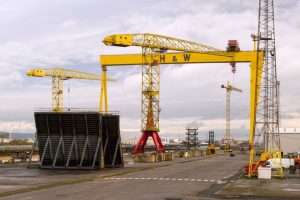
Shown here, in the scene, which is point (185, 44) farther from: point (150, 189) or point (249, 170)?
point (150, 189)

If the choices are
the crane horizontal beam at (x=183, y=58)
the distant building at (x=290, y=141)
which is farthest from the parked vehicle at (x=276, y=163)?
the crane horizontal beam at (x=183, y=58)

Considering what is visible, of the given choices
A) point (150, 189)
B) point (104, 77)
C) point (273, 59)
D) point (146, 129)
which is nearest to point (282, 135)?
point (146, 129)

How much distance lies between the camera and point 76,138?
52250 millimetres

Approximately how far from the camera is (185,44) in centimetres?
9169

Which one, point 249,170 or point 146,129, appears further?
point 146,129

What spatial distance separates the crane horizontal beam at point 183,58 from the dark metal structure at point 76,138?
37.2m

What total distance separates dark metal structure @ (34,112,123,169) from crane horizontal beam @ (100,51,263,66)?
37.2 metres

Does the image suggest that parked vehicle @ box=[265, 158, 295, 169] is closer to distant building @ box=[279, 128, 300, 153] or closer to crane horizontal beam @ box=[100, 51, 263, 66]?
distant building @ box=[279, 128, 300, 153]

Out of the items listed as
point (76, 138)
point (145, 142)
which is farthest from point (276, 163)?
point (145, 142)

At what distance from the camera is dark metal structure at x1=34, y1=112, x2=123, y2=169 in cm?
5147

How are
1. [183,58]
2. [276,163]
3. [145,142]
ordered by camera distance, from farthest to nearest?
[145,142]
[183,58]
[276,163]

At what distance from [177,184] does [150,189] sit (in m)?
4.39

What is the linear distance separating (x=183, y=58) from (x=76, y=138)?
40.8 metres

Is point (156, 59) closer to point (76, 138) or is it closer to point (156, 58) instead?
point (156, 58)
